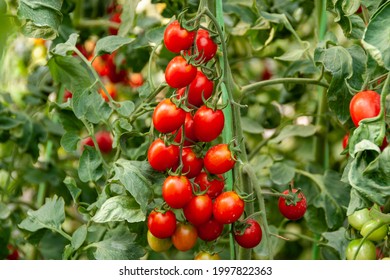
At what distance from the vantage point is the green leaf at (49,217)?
1.02 m

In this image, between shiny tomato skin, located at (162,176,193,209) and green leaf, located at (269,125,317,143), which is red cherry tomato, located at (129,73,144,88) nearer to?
green leaf, located at (269,125,317,143)

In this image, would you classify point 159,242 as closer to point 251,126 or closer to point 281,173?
point 281,173

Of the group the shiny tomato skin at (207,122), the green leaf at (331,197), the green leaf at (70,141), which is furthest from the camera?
the green leaf at (331,197)

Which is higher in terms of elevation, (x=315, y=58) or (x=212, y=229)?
(x=315, y=58)

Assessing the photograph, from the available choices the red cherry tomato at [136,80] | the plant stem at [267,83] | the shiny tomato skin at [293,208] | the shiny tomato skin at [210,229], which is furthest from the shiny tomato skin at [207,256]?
the red cherry tomato at [136,80]

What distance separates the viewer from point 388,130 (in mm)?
815

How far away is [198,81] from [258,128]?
524 mm

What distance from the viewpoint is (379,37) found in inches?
28.6

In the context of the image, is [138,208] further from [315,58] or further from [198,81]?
[315,58]

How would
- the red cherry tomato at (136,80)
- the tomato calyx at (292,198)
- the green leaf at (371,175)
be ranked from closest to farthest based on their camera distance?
the green leaf at (371,175) < the tomato calyx at (292,198) < the red cherry tomato at (136,80)

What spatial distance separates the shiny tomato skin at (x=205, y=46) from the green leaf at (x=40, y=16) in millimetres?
201

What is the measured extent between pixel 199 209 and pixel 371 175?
0.71 feet

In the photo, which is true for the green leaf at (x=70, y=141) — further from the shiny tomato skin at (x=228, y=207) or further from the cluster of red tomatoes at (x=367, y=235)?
the cluster of red tomatoes at (x=367, y=235)
